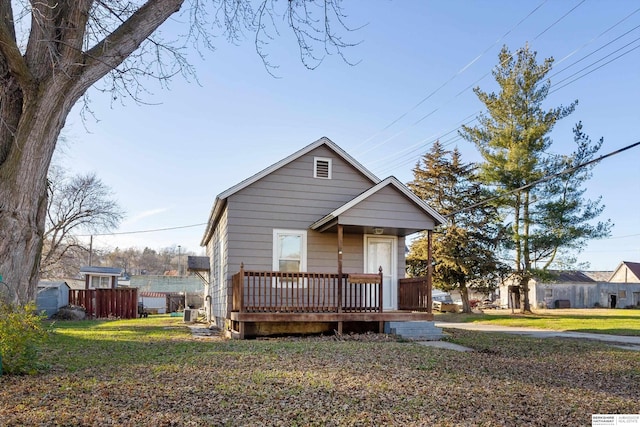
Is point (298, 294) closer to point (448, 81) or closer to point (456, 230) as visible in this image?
point (448, 81)

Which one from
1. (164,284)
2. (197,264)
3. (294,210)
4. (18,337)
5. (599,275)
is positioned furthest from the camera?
(599,275)

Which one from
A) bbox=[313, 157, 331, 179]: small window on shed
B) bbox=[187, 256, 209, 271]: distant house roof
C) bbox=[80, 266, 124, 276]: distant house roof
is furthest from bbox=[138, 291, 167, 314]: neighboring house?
bbox=[313, 157, 331, 179]: small window on shed

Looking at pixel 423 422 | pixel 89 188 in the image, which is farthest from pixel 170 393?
pixel 89 188

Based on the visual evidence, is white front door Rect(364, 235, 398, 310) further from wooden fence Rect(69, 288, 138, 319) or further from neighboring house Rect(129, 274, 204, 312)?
neighboring house Rect(129, 274, 204, 312)

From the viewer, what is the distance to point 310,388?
5090 mm

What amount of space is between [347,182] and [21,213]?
29.7 feet

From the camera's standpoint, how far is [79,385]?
4953mm

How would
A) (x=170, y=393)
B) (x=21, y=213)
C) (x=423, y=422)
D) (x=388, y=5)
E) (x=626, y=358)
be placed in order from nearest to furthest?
(x=423, y=422) → (x=170, y=393) → (x=21, y=213) → (x=388, y=5) → (x=626, y=358)

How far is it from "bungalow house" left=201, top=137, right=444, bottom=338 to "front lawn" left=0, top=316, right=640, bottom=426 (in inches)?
113

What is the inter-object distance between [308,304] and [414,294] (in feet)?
9.57

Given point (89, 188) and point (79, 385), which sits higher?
point (89, 188)

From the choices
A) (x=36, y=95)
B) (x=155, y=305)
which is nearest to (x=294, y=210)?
(x=36, y=95)

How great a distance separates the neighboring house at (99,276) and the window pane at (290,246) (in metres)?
17.9

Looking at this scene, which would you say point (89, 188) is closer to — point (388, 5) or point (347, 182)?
point (347, 182)
